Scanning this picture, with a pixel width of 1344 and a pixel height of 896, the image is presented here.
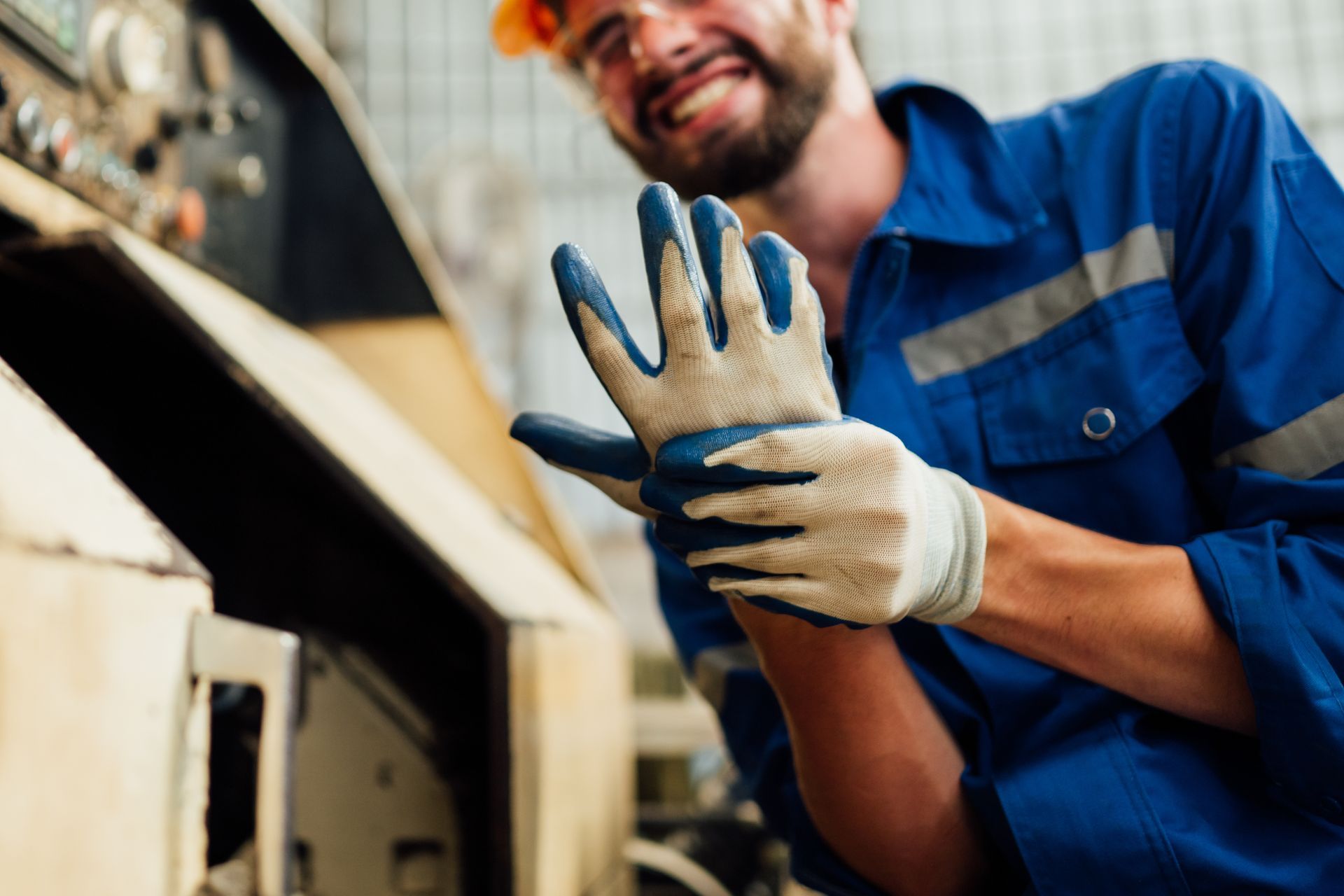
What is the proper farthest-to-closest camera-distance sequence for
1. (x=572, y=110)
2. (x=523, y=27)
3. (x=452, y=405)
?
(x=572, y=110), (x=452, y=405), (x=523, y=27)

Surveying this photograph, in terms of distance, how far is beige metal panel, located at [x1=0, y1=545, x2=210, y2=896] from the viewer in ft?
1.33

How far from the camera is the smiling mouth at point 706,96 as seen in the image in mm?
1092

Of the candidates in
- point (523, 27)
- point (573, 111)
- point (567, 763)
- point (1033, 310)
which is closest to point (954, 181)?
point (1033, 310)

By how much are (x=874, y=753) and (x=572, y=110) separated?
272 inches

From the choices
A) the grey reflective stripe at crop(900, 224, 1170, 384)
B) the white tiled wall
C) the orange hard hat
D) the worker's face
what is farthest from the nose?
the white tiled wall

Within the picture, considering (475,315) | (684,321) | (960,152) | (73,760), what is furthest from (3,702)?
(475,315)

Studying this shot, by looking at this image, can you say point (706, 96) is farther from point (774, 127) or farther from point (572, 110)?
point (572, 110)

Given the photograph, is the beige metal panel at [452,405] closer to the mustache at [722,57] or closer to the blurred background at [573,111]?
the mustache at [722,57]

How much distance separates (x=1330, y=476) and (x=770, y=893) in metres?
1.50

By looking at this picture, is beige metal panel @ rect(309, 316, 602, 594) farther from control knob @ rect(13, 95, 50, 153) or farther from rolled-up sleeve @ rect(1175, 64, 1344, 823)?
rolled-up sleeve @ rect(1175, 64, 1344, 823)

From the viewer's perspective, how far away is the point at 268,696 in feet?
1.80

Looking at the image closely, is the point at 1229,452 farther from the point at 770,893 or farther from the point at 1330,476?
the point at 770,893

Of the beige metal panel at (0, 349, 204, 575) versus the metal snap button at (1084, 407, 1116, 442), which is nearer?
the beige metal panel at (0, 349, 204, 575)

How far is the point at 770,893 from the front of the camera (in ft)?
6.38
